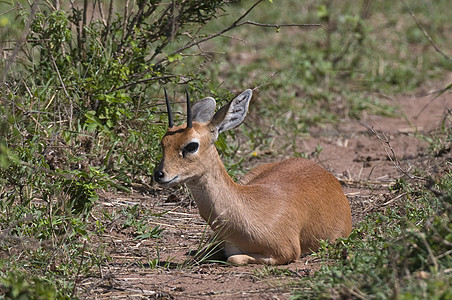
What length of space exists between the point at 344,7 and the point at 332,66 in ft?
8.78

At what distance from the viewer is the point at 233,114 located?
16.4ft

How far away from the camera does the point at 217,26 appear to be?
35.7 ft

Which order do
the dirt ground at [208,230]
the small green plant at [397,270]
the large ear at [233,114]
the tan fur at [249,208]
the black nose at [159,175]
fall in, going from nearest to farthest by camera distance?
the small green plant at [397,270] → the dirt ground at [208,230] → the black nose at [159,175] → the tan fur at [249,208] → the large ear at [233,114]

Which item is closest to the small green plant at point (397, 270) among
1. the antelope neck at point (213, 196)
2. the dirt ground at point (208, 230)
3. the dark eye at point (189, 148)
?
the dirt ground at point (208, 230)

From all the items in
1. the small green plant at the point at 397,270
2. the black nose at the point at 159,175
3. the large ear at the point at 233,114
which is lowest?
the small green plant at the point at 397,270

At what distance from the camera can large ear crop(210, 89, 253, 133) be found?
195 inches

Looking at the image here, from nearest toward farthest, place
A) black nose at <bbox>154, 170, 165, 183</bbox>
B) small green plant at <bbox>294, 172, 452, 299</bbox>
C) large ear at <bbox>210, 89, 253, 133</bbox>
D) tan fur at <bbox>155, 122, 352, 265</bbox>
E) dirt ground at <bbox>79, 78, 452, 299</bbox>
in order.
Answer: small green plant at <bbox>294, 172, 452, 299</bbox>, dirt ground at <bbox>79, 78, 452, 299</bbox>, black nose at <bbox>154, 170, 165, 183</bbox>, tan fur at <bbox>155, 122, 352, 265</bbox>, large ear at <bbox>210, 89, 253, 133</bbox>

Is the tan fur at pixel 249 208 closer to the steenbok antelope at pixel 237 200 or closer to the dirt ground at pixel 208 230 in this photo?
the steenbok antelope at pixel 237 200

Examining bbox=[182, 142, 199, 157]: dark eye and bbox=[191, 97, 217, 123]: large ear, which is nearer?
bbox=[182, 142, 199, 157]: dark eye

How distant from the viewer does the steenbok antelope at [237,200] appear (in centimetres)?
474

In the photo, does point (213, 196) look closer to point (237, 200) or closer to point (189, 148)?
point (237, 200)

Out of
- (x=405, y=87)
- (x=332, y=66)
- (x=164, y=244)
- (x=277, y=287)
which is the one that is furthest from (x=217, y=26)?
(x=277, y=287)

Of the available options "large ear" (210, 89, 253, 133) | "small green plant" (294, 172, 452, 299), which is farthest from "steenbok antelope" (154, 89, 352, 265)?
"small green plant" (294, 172, 452, 299)

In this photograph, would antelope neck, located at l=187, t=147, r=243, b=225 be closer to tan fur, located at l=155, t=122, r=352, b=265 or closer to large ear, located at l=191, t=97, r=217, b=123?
tan fur, located at l=155, t=122, r=352, b=265
